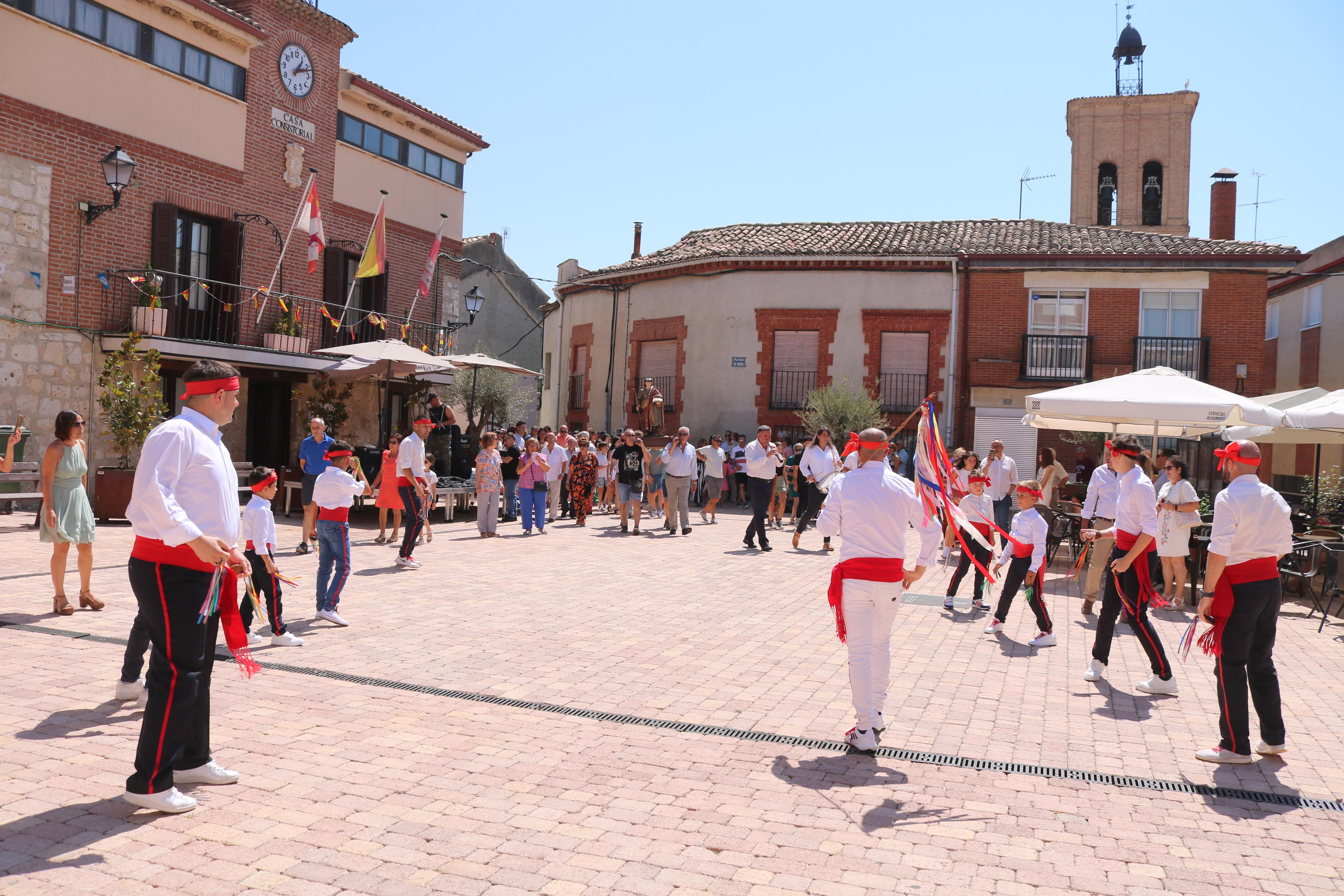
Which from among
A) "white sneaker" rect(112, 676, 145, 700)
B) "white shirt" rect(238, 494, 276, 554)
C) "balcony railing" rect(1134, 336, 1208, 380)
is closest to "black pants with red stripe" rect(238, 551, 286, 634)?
"white shirt" rect(238, 494, 276, 554)

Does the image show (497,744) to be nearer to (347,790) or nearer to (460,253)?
(347,790)

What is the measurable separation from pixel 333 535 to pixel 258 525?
1.23m

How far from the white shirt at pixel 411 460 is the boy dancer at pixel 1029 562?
6201 mm

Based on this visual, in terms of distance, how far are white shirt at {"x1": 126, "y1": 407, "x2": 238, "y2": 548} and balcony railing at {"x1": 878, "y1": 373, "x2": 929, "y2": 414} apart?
23397mm

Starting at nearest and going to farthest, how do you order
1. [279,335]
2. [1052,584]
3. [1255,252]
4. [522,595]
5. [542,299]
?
1. [522,595]
2. [1052,584]
3. [279,335]
4. [1255,252]
5. [542,299]

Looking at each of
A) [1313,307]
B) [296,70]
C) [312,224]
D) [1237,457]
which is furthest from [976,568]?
[1313,307]

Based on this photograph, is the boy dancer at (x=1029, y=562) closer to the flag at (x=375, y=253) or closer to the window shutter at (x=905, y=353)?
the flag at (x=375, y=253)

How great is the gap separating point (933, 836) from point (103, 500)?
535 inches

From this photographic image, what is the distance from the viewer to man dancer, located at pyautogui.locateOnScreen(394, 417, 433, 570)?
1081cm

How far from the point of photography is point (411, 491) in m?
10.9

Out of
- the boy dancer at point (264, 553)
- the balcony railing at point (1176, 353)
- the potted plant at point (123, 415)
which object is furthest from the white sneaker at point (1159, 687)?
the balcony railing at point (1176, 353)

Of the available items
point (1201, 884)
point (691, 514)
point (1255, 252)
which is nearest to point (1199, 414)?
point (1201, 884)

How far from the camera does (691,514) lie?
21.6 metres

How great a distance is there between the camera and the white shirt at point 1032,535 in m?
8.10
